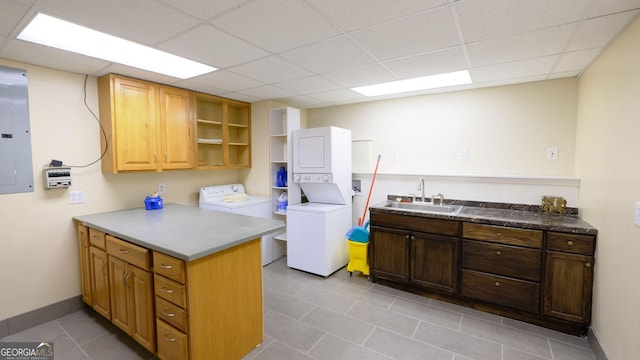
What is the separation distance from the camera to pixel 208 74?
105 inches

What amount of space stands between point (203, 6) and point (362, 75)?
1569mm

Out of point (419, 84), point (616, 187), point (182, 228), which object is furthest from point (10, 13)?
point (616, 187)

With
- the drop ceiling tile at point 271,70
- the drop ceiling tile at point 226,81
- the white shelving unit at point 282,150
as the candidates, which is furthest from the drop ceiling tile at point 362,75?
the white shelving unit at point 282,150

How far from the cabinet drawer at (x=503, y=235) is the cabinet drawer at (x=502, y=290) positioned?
1.05 ft

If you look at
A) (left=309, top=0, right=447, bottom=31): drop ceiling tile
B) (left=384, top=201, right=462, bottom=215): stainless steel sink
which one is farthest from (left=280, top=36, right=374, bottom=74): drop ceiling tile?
(left=384, top=201, right=462, bottom=215): stainless steel sink

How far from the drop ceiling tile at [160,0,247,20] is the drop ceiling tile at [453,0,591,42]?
1189 mm

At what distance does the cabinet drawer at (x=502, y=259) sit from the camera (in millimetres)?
2334

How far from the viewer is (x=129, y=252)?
1.97 meters

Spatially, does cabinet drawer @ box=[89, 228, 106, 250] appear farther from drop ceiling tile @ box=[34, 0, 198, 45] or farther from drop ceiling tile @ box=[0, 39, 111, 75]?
drop ceiling tile @ box=[34, 0, 198, 45]

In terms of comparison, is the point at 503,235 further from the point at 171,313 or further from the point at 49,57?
the point at 49,57

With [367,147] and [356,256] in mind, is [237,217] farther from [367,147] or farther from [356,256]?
[367,147]

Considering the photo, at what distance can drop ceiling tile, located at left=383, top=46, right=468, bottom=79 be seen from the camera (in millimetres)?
2174

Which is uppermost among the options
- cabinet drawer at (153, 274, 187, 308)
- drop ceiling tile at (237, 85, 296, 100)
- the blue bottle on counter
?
drop ceiling tile at (237, 85, 296, 100)

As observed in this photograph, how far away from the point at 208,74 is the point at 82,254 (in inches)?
79.1
